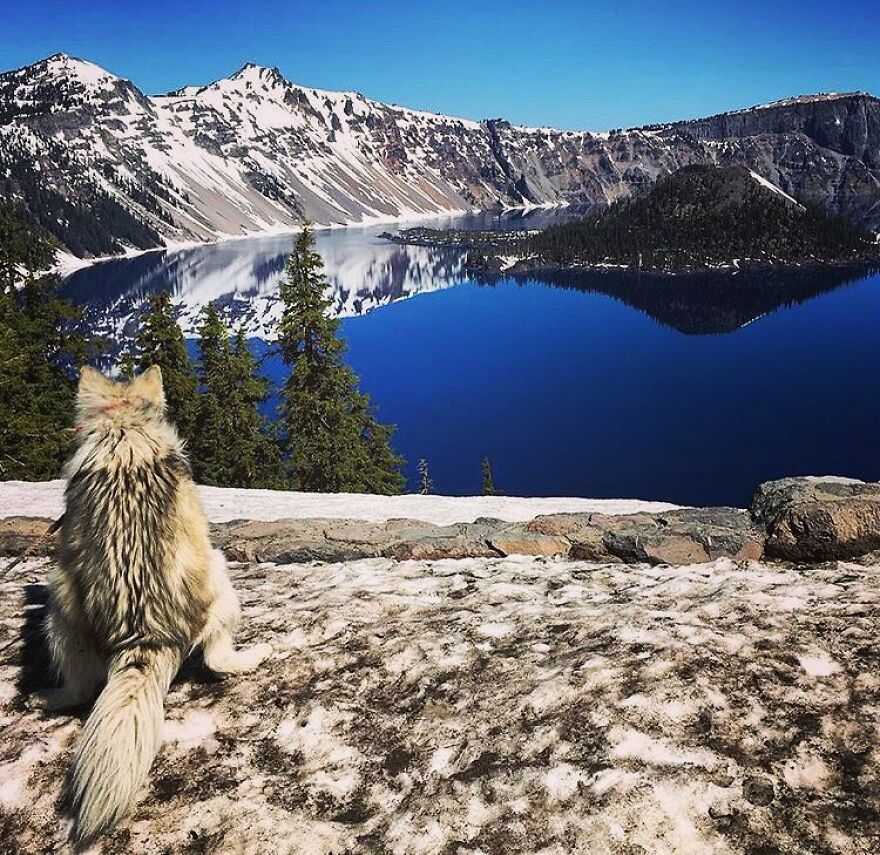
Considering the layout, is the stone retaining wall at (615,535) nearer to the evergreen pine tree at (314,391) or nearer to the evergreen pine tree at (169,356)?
the evergreen pine tree at (314,391)

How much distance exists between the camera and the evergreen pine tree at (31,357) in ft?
77.6

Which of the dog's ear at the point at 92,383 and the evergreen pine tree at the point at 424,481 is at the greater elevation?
the dog's ear at the point at 92,383

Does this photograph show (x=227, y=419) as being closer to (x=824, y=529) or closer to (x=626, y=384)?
(x=824, y=529)

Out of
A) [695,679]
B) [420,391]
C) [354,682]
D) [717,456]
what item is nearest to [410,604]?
[354,682]

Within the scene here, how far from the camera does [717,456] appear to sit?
222ft

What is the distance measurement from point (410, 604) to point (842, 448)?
246 ft

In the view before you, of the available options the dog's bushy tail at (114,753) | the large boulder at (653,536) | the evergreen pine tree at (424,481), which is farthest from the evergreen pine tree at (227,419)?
the dog's bushy tail at (114,753)

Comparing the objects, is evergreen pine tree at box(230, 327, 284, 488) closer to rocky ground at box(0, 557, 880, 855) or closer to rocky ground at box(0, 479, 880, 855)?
rocky ground at box(0, 479, 880, 855)

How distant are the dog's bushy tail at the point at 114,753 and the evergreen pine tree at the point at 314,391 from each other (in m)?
26.8

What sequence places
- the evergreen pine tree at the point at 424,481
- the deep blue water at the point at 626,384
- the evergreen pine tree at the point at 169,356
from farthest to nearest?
the deep blue water at the point at 626,384, the evergreen pine tree at the point at 424,481, the evergreen pine tree at the point at 169,356

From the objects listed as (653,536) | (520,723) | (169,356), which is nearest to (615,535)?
(653,536)

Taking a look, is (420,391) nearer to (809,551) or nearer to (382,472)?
(382,472)

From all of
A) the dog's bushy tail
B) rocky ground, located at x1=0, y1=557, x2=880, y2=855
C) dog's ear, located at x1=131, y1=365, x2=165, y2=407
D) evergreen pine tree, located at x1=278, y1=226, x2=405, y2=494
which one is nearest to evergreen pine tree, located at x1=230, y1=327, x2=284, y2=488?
evergreen pine tree, located at x1=278, y1=226, x2=405, y2=494

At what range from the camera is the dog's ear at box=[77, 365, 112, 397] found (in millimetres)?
4449
